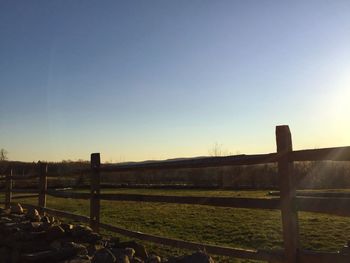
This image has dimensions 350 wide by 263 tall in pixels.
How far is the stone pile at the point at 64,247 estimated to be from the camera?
5.01 metres

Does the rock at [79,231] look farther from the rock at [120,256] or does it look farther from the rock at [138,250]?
the rock at [120,256]

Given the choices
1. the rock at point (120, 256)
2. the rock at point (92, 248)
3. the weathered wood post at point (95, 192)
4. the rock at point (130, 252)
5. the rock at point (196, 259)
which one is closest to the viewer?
the rock at point (196, 259)

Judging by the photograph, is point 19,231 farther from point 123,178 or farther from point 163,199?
point 123,178

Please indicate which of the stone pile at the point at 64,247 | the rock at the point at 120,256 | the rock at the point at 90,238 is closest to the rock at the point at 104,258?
the stone pile at the point at 64,247

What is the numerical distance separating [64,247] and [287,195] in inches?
116

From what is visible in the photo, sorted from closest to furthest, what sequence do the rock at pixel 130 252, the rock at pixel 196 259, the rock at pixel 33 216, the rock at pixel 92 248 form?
the rock at pixel 196 259 < the rock at pixel 130 252 < the rock at pixel 92 248 < the rock at pixel 33 216

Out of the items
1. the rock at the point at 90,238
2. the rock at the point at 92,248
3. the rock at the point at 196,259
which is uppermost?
the rock at the point at 196,259

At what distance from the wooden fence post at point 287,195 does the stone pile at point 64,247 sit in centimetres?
83

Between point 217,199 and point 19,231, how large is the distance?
10.4 feet

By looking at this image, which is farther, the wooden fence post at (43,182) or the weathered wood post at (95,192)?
the wooden fence post at (43,182)

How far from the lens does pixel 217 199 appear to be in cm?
555

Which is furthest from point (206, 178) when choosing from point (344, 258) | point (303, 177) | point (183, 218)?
point (344, 258)

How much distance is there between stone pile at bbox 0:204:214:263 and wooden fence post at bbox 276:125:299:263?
826 mm

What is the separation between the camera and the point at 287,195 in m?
4.49
